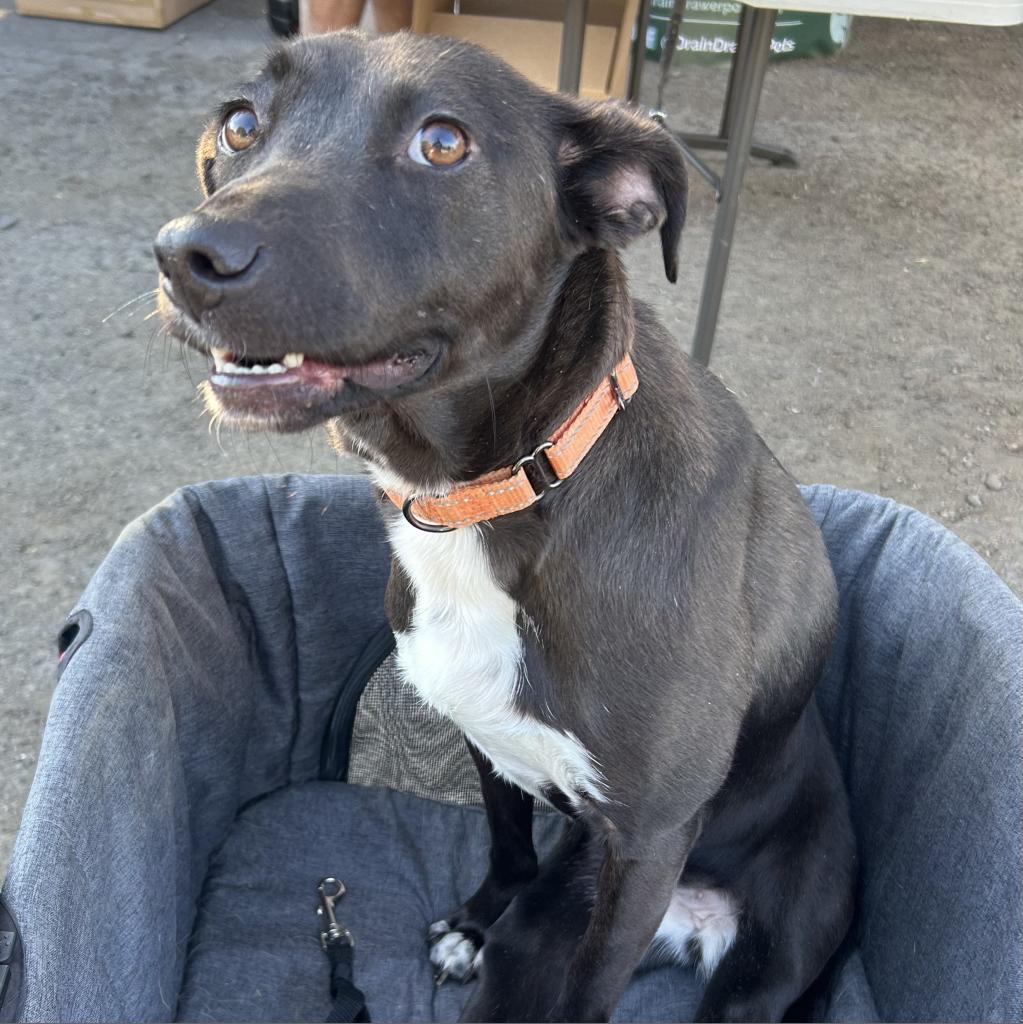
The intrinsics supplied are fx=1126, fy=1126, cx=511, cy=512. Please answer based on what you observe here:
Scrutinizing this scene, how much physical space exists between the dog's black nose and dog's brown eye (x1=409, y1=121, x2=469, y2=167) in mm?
271

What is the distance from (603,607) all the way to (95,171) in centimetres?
380

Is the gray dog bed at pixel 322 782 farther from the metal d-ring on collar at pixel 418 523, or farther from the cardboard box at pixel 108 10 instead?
the cardboard box at pixel 108 10

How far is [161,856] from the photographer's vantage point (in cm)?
184

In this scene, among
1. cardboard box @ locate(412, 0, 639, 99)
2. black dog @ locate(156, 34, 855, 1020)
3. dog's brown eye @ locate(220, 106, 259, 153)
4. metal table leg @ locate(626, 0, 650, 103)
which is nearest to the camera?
black dog @ locate(156, 34, 855, 1020)

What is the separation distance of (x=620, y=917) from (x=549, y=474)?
0.66m

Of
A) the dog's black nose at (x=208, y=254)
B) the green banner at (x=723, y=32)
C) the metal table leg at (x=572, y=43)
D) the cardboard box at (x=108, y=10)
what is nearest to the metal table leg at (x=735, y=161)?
the metal table leg at (x=572, y=43)

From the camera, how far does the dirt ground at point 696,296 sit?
→ 303cm

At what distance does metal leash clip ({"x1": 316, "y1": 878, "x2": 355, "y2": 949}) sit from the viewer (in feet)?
6.77

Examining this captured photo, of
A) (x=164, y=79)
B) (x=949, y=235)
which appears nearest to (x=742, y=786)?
(x=949, y=235)

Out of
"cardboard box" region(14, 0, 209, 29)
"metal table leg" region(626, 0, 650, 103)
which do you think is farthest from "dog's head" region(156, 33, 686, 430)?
"cardboard box" region(14, 0, 209, 29)

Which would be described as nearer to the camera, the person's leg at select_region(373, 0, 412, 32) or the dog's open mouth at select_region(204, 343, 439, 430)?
the dog's open mouth at select_region(204, 343, 439, 430)

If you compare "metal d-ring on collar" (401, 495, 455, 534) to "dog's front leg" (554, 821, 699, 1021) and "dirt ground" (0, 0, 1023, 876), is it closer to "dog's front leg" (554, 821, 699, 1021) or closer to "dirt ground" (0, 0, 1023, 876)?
"dog's front leg" (554, 821, 699, 1021)

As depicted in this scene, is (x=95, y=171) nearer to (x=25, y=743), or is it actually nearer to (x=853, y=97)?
(x=25, y=743)

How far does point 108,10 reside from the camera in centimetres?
580
